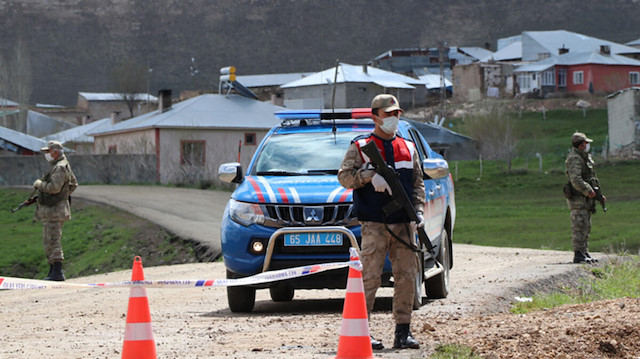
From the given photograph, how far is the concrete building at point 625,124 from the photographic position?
5869cm

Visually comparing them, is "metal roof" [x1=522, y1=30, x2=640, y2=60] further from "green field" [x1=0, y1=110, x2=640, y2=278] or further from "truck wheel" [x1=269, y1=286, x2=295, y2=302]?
"truck wheel" [x1=269, y1=286, x2=295, y2=302]

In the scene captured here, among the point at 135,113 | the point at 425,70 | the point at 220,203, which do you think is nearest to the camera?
the point at 220,203

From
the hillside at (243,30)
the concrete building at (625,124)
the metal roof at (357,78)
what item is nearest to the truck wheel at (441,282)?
the concrete building at (625,124)

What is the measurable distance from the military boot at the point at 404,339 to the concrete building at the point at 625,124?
168 feet

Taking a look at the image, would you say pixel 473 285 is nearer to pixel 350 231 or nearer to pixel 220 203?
pixel 350 231

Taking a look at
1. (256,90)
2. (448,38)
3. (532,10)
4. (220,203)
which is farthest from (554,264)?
(532,10)

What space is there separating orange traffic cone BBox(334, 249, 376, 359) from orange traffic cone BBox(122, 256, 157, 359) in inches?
48.3

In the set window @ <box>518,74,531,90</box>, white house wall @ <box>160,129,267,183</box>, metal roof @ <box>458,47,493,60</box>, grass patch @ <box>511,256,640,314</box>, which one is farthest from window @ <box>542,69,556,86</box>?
grass patch @ <box>511,256,640,314</box>

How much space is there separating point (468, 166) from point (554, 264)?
42.4 metres

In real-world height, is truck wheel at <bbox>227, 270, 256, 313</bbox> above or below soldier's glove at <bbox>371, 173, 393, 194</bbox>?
below

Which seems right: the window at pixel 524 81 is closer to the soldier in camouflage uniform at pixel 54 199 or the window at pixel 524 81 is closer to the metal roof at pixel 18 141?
the metal roof at pixel 18 141

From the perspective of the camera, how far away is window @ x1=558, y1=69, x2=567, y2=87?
3829 inches

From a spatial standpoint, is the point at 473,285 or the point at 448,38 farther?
the point at 448,38

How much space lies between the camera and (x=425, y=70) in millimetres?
120188
